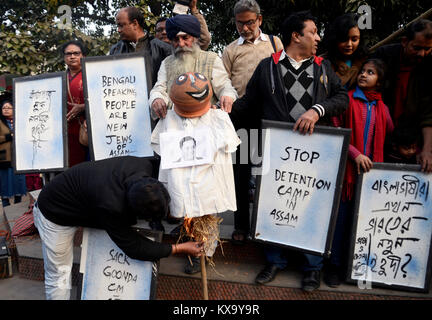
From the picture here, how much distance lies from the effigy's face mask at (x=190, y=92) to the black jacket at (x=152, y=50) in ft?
3.22

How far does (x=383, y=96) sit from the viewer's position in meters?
3.07

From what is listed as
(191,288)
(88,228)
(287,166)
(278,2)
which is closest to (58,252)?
(88,228)

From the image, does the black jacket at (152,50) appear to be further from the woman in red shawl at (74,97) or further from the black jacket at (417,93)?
the black jacket at (417,93)

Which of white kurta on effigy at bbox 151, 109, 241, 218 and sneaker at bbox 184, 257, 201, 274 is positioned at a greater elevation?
white kurta on effigy at bbox 151, 109, 241, 218

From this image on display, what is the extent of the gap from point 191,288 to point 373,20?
19.9ft

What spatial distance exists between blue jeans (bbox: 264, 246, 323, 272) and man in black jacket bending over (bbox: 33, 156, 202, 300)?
68cm

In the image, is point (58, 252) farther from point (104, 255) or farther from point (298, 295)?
point (298, 295)

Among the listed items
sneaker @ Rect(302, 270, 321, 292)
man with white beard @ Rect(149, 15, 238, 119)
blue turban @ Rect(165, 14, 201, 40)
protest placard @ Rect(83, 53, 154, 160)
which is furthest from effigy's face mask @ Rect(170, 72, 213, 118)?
sneaker @ Rect(302, 270, 321, 292)

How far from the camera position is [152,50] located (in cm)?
344

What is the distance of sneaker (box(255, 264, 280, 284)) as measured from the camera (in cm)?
278

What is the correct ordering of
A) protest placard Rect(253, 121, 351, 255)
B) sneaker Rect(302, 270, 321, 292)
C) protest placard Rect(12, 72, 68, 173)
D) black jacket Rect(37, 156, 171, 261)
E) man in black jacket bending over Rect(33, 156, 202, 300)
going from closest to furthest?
man in black jacket bending over Rect(33, 156, 202, 300) < black jacket Rect(37, 156, 171, 261) < protest placard Rect(253, 121, 351, 255) < sneaker Rect(302, 270, 321, 292) < protest placard Rect(12, 72, 68, 173)

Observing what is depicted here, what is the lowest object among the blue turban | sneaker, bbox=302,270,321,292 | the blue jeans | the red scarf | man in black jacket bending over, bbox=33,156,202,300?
sneaker, bbox=302,270,321,292

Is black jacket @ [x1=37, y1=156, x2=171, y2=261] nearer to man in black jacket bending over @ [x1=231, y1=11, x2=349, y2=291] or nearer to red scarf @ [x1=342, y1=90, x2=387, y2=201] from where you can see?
man in black jacket bending over @ [x1=231, y1=11, x2=349, y2=291]

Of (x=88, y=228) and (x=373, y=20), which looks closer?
(x=88, y=228)
